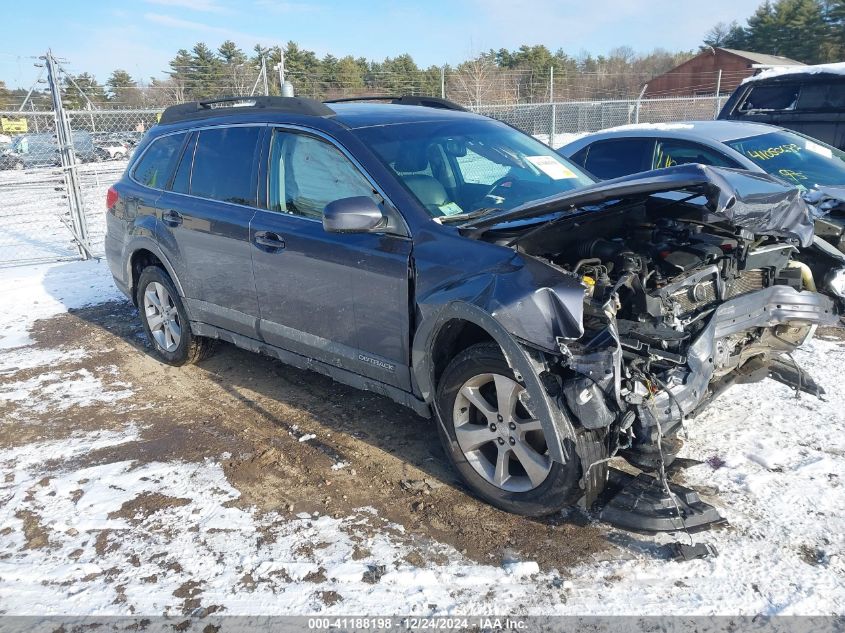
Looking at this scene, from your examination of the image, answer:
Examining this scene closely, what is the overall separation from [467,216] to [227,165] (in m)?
1.95

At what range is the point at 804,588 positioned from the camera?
2.57m

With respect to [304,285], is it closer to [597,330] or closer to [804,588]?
[597,330]

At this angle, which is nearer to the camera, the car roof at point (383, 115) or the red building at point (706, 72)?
the car roof at point (383, 115)

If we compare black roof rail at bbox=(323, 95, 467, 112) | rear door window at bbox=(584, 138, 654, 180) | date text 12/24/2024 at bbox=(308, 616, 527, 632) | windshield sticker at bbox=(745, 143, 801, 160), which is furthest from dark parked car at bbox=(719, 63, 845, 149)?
date text 12/24/2024 at bbox=(308, 616, 527, 632)

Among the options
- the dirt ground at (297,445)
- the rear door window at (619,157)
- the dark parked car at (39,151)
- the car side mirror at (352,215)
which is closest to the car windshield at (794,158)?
the rear door window at (619,157)

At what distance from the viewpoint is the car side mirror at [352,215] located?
3.31 m

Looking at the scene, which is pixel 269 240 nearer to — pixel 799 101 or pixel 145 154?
pixel 145 154

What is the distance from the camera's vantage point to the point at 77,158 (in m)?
10.2

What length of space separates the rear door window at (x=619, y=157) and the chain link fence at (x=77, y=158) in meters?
1.28

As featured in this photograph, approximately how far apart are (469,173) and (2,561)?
10.1 feet

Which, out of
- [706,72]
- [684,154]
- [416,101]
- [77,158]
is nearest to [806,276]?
[416,101]

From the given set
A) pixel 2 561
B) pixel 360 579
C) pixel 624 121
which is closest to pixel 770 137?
pixel 360 579

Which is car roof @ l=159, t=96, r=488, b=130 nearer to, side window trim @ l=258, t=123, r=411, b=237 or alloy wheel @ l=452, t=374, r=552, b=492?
side window trim @ l=258, t=123, r=411, b=237

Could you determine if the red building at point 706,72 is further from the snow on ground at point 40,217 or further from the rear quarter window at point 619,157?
the rear quarter window at point 619,157
